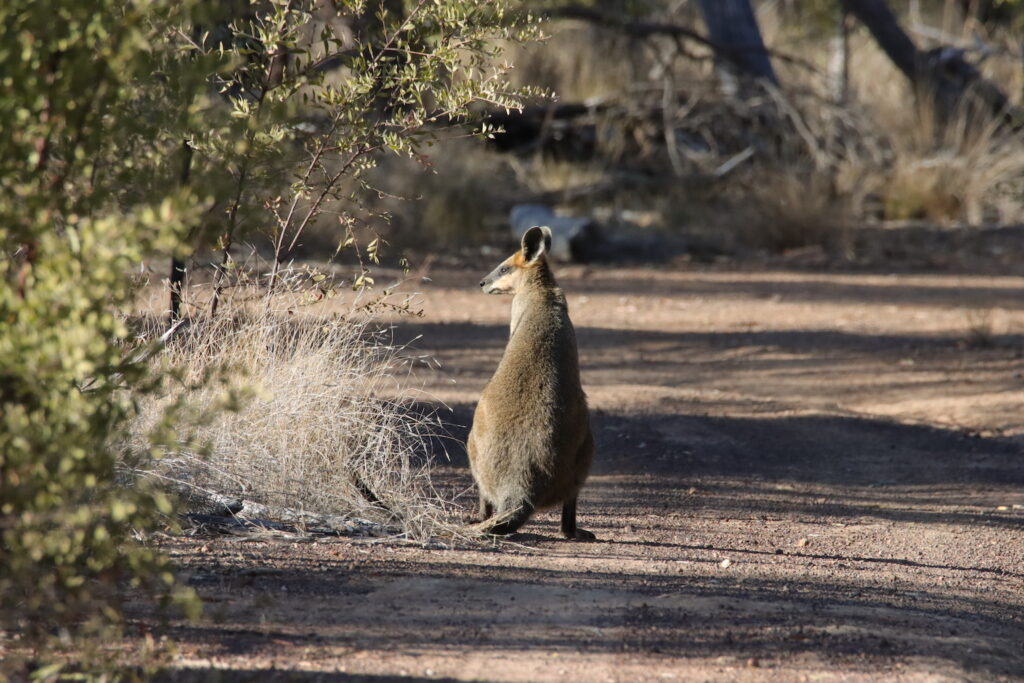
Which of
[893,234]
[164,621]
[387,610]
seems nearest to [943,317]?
[893,234]

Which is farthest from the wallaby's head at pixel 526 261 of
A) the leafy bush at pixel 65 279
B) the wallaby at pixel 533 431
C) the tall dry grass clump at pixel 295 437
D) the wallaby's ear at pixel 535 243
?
the leafy bush at pixel 65 279

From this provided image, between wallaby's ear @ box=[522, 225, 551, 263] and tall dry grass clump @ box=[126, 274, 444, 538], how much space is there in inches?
42.8

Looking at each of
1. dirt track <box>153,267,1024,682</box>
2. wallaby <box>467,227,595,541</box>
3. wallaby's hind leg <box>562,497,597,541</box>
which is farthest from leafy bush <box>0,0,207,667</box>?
wallaby's hind leg <box>562,497,597,541</box>

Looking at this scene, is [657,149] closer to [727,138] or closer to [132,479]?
[727,138]

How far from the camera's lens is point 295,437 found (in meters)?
6.13

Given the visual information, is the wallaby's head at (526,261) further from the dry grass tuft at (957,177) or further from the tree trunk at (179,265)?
the dry grass tuft at (957,177)

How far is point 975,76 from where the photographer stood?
1953 centimetres

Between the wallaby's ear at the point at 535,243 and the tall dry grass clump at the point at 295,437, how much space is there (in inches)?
42.8

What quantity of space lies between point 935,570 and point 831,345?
6136 mm

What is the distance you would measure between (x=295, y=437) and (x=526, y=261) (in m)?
1.52

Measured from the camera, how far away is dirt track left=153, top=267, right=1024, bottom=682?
4.27m

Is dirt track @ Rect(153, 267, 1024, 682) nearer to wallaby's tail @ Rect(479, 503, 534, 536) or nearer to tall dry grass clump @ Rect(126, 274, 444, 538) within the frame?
wallaby's tail @ Rect(479, 503, 534, 536)

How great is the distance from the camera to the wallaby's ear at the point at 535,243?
6.29m

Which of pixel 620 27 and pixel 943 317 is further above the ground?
pixel 620 27
